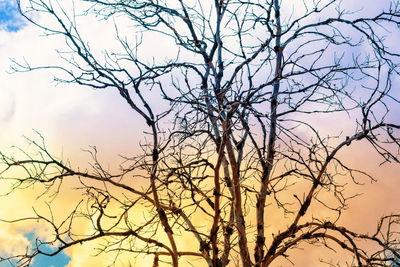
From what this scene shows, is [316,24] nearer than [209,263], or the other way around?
[209,263]

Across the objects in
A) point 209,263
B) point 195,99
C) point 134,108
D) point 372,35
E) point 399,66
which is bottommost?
point 209,263

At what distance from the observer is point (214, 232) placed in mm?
6223

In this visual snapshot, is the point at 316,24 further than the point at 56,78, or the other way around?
the point at 316,24

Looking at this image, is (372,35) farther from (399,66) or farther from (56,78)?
(56,78)

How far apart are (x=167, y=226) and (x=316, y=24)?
326 centimetres

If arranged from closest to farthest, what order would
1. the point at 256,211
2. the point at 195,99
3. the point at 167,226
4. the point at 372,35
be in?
the point at 195,99 < the point at 167,226 < the point at 256,211 < the point at 372,35

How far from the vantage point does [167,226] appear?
6.40 metres

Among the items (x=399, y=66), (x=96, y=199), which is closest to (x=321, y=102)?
(x=399, y=66)

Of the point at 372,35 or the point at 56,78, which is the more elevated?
the point at 372,35

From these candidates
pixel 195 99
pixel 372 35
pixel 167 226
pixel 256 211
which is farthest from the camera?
pixel 372 35

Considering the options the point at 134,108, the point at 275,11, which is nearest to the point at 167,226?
the point at 134,108

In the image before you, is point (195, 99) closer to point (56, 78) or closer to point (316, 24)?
point (56, 78)

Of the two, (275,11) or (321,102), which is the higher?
(275,11)

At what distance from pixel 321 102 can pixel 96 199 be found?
271cm
